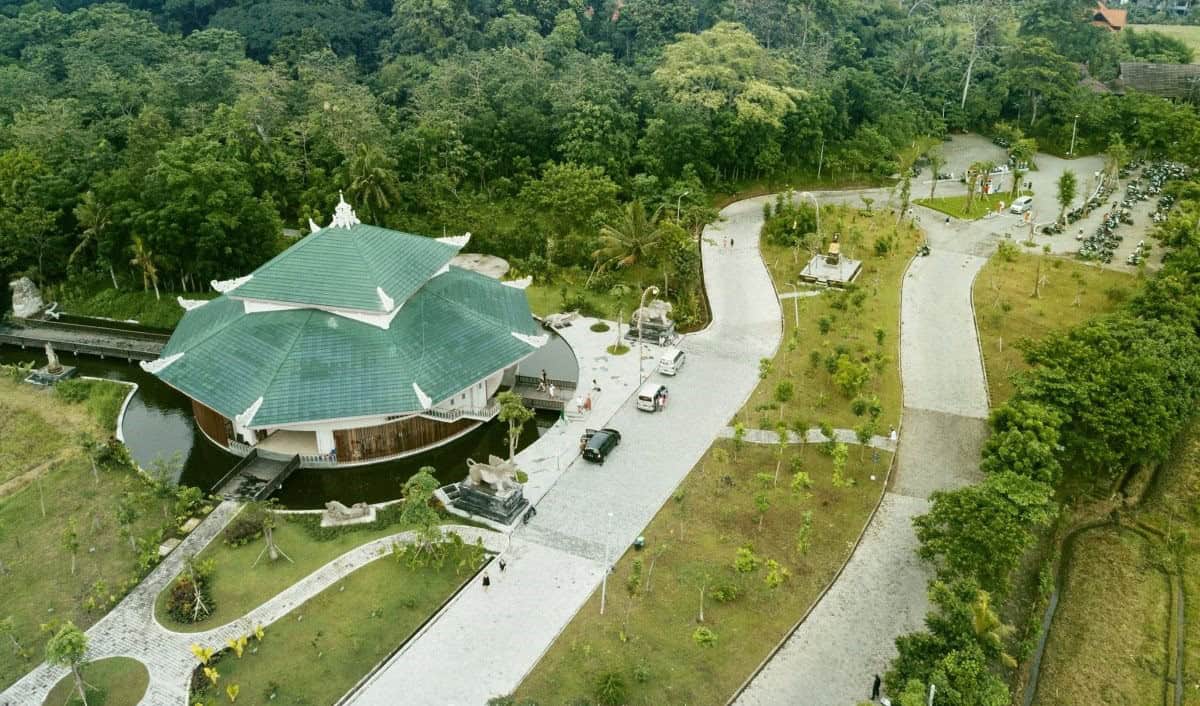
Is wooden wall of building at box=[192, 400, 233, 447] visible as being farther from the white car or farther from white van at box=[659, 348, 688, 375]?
the white car

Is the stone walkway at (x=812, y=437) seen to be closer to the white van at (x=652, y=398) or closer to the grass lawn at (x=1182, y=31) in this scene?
the white van at (x=652, y=398)

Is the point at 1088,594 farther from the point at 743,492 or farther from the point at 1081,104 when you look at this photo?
the point at 1081,104

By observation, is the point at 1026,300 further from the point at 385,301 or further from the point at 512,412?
the point at 385,301

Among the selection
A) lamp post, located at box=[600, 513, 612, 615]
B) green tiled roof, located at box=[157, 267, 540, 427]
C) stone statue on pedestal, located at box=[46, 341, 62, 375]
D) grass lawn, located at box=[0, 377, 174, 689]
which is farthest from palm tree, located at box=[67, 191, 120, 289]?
lamp post, located at box=[600, 513, 612, 615]

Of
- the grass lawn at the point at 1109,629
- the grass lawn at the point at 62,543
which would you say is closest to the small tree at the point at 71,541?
the grass lawn at the point at 62,543

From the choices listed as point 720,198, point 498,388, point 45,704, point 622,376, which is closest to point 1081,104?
point 720,198

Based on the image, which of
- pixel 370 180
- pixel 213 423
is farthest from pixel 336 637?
pixel 370 180

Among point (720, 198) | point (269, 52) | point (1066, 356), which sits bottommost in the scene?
point (720, 198)
